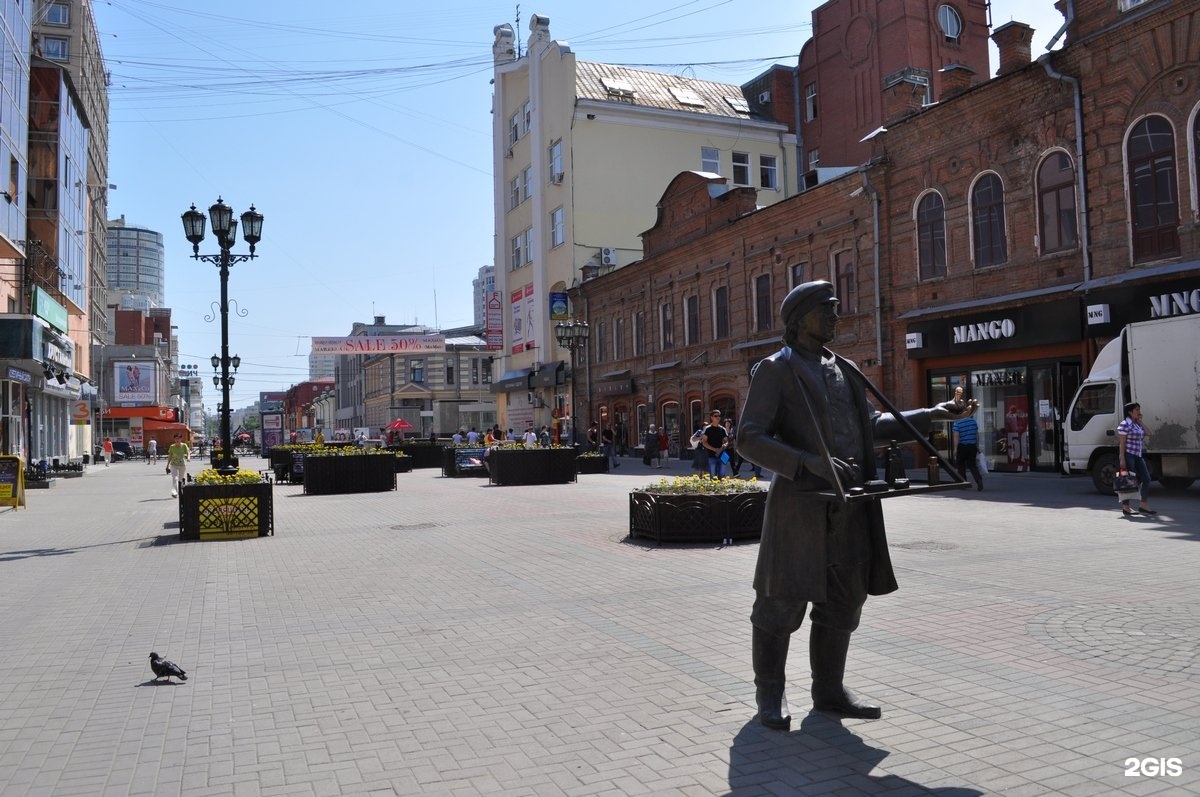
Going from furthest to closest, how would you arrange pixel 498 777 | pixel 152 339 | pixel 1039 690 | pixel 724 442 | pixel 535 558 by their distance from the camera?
1. pixel 152 339
2. pixel 724 442
3. pixel 535 558
4. pixel 1039 690
5. pixel 498 777

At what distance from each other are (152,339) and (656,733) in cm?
12430

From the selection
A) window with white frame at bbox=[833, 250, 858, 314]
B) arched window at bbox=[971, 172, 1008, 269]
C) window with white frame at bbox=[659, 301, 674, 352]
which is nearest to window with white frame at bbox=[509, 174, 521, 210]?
window with white frame at bbox=[659, 301, 674, 352]

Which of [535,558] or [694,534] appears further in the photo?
[694,534]

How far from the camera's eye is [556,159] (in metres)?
48.9

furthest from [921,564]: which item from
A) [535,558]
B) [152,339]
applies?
[152,339]

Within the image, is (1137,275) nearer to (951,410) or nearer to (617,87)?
(951,410)

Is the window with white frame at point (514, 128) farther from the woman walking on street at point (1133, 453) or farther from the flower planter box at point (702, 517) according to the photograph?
the flower planter box at point (702, 517)

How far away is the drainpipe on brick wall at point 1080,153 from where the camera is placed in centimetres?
2058

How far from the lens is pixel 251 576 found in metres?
9.98

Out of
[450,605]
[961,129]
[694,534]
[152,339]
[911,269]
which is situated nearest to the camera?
[450,605]

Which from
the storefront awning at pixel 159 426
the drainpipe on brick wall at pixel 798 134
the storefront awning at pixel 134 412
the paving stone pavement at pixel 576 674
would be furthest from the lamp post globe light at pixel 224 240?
the storefront awning at pixel 134 412

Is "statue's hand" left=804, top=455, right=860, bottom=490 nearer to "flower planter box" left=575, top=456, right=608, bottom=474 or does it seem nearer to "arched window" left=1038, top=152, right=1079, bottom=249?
"arched window" left=1038, top=152, right=1079, bottom=249

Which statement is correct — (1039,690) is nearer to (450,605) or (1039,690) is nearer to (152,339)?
(450,605)

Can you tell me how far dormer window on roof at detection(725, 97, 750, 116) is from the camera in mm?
50916
